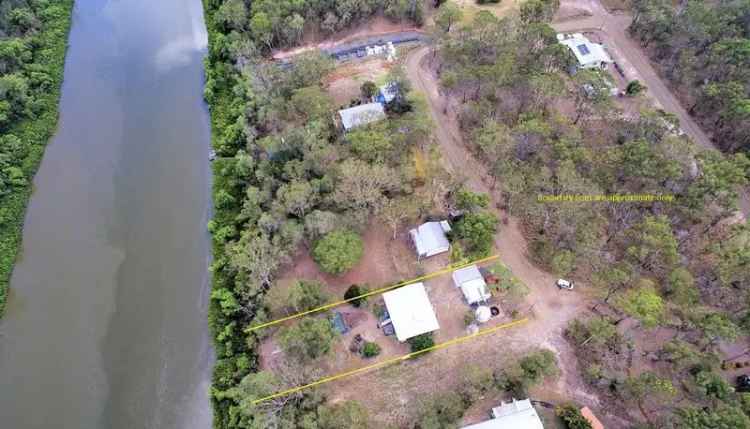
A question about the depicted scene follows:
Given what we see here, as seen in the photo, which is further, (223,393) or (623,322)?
(623,322)

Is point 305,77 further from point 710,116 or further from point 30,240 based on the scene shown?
point 710,116

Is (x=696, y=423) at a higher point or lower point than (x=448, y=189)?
lower

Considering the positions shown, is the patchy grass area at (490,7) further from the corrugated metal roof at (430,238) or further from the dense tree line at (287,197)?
the corrugated metal roof at (430,238)

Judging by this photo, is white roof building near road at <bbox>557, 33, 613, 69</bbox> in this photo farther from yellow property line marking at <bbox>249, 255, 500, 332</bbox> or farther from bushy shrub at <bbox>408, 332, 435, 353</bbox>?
bushy shrub at <bbox>408, 332, 435, 353</bbox>

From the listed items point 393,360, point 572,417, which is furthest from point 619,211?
point 393,360

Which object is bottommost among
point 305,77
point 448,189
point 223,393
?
point 223,393

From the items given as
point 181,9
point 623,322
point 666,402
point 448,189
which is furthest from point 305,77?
point 666,402
